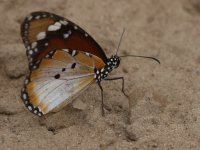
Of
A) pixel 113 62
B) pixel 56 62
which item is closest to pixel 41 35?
pixel 56 62

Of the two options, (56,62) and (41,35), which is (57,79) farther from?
(41,35)

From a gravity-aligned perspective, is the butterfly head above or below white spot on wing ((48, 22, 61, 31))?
below

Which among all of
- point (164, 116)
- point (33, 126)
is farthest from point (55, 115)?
point (164, 116)

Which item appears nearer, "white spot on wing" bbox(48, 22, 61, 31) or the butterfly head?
"white spot on wing" bbox(48, 22, 61, 31)

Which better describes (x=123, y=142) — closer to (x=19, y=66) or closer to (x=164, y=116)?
(x=164, y=116)

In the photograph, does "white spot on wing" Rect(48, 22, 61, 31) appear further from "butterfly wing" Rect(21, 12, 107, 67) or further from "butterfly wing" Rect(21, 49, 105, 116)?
"butterfly wing" Rect(21, 49, 105, 116)

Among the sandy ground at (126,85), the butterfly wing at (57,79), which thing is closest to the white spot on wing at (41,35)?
the butterfly wing at (57,79)

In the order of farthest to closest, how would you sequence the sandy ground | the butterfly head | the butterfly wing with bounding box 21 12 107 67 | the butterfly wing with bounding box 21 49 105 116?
the butterfly head, the butterfly wing with bounding box 21 49 105 116, the butterfly wing with bounding box 21 12 107 67, the sandy ground

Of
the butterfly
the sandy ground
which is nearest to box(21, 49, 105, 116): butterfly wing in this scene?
the butterfly
